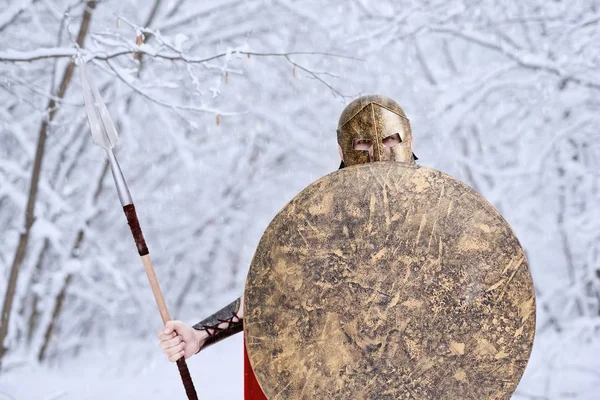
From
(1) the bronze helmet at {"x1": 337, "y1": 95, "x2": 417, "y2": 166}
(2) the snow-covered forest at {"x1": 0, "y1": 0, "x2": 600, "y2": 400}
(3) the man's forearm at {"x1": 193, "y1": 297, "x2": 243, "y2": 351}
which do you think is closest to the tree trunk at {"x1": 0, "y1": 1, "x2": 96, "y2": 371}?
(2) the snow-covered forest at {"x1": 0, "y1": 0, "x2": 600, "y2": 400}

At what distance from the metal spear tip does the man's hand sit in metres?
0.43

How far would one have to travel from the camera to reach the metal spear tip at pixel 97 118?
1.38 meters

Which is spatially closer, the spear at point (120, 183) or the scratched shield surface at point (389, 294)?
the scratched shield surface at point (389, 294)

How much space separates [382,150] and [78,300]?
11.1ft

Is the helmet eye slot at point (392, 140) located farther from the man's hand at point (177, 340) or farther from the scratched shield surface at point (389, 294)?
the man's hand at point (177, 340)

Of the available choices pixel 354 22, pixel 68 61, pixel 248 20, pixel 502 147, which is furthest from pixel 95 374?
pixel 502 147

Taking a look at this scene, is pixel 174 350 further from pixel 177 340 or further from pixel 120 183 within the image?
pixel 120 183

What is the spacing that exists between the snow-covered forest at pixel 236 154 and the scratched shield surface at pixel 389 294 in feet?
7.26

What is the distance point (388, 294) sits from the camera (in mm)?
1205

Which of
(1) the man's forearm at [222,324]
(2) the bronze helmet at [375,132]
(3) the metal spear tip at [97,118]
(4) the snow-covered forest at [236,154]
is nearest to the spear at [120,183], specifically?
(3) the metal spear tip at [97,118]

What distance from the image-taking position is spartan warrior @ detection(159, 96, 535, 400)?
1185mm

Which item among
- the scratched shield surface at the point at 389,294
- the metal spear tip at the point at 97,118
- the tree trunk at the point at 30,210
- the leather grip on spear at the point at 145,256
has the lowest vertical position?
the scratched shield surface at the point at 389,294

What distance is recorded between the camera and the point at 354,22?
12.6ft

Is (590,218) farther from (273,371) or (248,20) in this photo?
(273,371)
